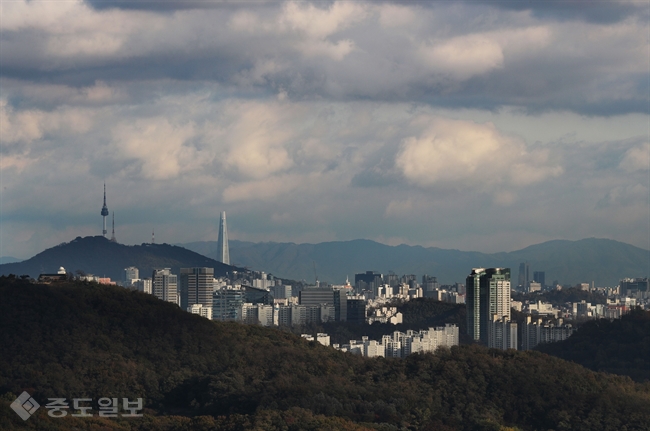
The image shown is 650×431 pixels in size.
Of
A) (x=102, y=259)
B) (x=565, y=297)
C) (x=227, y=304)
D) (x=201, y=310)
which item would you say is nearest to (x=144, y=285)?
(x=227, y=304)

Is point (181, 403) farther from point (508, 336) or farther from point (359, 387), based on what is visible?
point (508, 336)

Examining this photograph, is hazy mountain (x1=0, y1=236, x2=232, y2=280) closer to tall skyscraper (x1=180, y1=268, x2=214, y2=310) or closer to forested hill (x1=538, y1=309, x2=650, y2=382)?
tall skyscraper (x1=180, y1=268, x2=214, y2=310)

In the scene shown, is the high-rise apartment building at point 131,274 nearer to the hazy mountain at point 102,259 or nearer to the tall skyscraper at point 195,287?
the hazy mountain at point 102,259

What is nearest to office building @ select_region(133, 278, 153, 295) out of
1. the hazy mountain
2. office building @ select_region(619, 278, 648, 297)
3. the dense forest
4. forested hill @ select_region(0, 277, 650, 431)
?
the hazy mountain

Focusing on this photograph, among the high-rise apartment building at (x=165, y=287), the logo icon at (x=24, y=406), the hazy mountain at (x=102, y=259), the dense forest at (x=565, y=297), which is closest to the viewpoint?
the logo icon at (x=24, y=406)

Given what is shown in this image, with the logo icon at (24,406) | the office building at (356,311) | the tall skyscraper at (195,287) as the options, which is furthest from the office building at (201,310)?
the logo icon at (24,406)
